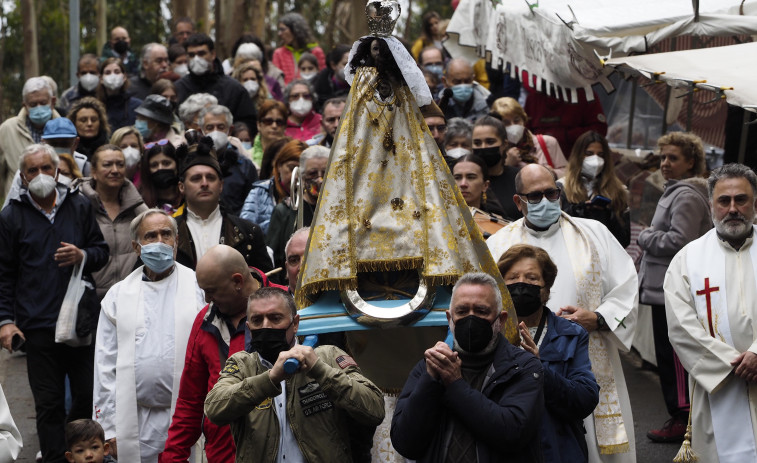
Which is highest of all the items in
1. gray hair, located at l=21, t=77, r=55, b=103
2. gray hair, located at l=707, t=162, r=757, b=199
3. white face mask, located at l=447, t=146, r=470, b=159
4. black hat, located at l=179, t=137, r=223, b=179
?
gray hair, located at l=707, t=162, r=757, b=199

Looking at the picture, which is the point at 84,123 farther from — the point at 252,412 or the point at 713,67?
the point at 252,412

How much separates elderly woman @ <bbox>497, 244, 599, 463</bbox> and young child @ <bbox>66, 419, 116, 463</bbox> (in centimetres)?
285

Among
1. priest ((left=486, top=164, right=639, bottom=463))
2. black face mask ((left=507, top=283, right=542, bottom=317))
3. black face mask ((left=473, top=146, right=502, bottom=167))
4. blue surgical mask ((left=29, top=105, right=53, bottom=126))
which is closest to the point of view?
black face mask ((left=507, top=283, right=542, bottom=317))

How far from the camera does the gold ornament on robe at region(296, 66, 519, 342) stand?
250 inches

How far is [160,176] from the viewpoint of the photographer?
34.9 feet

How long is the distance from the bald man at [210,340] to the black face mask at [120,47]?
12.3 metres

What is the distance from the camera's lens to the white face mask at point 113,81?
14.7 metres

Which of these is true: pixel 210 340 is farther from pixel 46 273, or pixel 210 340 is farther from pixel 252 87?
pixel 252 87

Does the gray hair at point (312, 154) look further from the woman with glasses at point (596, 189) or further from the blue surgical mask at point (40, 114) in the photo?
the blue surgical mask at point (40, 114)

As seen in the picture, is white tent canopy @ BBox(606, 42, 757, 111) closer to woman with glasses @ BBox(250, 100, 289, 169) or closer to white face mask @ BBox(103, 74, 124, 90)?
woman with glasses @ BBox(250, 100, 289, 169)

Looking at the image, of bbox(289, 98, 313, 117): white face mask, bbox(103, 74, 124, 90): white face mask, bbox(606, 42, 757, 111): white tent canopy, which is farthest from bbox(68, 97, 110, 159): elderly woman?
bbox(606, 42, 757, 111): white tent canopy

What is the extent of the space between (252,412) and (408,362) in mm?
1018

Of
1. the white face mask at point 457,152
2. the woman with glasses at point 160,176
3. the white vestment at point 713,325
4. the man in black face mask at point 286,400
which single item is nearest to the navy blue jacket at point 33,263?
the woman with glasses at point 160,176

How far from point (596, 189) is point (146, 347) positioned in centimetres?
378
